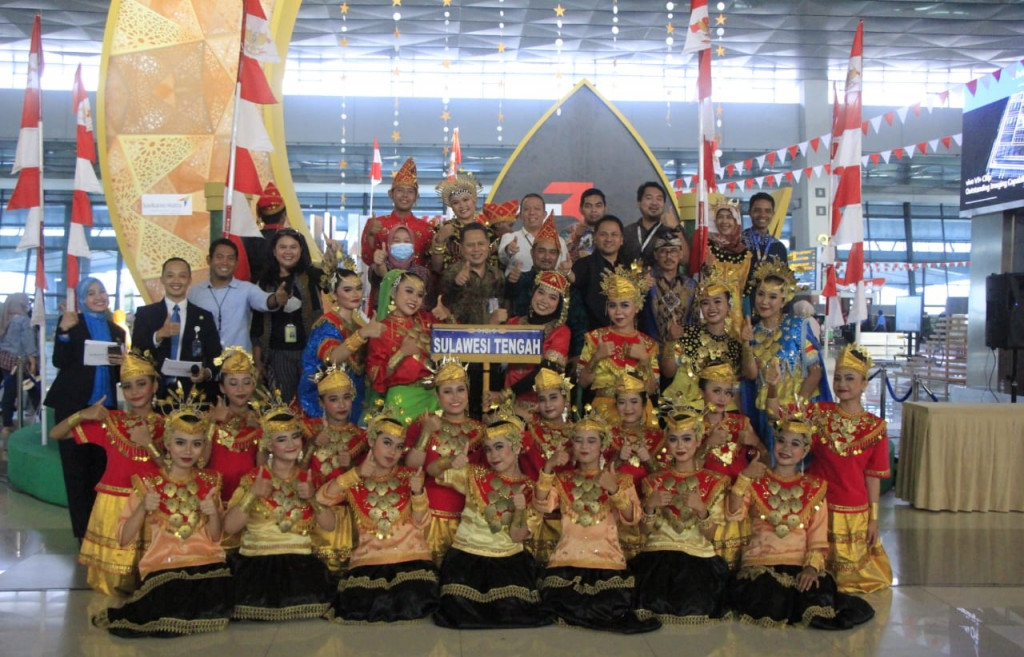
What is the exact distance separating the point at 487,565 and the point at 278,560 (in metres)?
0.84

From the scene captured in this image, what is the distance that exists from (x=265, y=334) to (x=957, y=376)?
9888 millimetres

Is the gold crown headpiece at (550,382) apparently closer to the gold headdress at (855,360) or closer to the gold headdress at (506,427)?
the gold headdress at (506,427)

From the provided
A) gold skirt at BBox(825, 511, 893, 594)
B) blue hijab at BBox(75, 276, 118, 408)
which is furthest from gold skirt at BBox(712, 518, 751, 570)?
blue hijab at BBox(75, 276, 118, 408)

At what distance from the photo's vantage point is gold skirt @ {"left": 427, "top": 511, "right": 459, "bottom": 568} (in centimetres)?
362

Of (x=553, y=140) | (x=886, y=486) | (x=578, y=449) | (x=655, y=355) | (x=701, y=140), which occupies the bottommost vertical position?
(x=886, y=486)

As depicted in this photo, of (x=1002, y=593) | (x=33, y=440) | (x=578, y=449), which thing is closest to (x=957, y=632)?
(x=1002, y=593)

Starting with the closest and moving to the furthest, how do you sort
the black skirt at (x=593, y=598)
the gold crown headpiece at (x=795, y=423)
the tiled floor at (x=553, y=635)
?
the tiled floor at (x=553, y=635) < the black skirt at (x=593, y=598) < the gold crown headpiece at (x=795, y=423)

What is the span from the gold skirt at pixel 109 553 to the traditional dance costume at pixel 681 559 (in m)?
2.11

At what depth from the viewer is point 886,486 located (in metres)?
5.88

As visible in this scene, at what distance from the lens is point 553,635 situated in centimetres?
316

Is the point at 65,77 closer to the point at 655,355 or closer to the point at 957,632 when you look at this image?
the point at 655,355

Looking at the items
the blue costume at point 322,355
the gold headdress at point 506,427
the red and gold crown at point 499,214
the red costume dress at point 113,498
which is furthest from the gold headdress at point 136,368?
the red and gold crown at point 499,214

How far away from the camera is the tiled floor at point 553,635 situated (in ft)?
9.86

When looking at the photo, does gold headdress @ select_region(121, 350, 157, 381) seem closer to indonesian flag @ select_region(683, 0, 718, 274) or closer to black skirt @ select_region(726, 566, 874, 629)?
black skirt @ select_region(726, 566, 874, 629)
